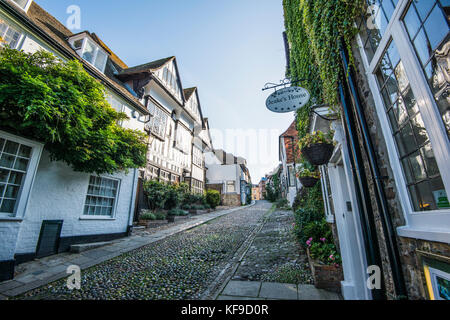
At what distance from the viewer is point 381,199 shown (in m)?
2.10

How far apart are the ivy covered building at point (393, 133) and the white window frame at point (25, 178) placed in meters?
6.94

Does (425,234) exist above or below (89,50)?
below

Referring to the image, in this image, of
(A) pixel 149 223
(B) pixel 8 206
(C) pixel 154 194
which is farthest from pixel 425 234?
(C) pixel 154 194

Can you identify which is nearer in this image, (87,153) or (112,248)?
(87,153)

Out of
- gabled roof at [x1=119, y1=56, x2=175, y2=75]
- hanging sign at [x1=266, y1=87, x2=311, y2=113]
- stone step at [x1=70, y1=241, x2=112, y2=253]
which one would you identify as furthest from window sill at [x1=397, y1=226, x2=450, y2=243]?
gabled roof at [x1=119, y1=56, x2=175, y2=75]

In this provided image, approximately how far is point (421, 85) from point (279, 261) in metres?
4.31

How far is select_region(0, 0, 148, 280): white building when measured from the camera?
4.59 meters

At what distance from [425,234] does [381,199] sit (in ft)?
2.05

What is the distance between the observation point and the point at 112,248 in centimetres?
628

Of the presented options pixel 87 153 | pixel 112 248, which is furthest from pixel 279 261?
pixel 87 153

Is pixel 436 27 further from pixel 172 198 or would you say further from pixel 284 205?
pixel 284 205

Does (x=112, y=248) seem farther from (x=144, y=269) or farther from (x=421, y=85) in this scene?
(x=421, y=85)

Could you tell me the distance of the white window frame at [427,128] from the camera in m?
1.40

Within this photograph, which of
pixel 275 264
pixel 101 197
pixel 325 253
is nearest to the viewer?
pixel 325 253
